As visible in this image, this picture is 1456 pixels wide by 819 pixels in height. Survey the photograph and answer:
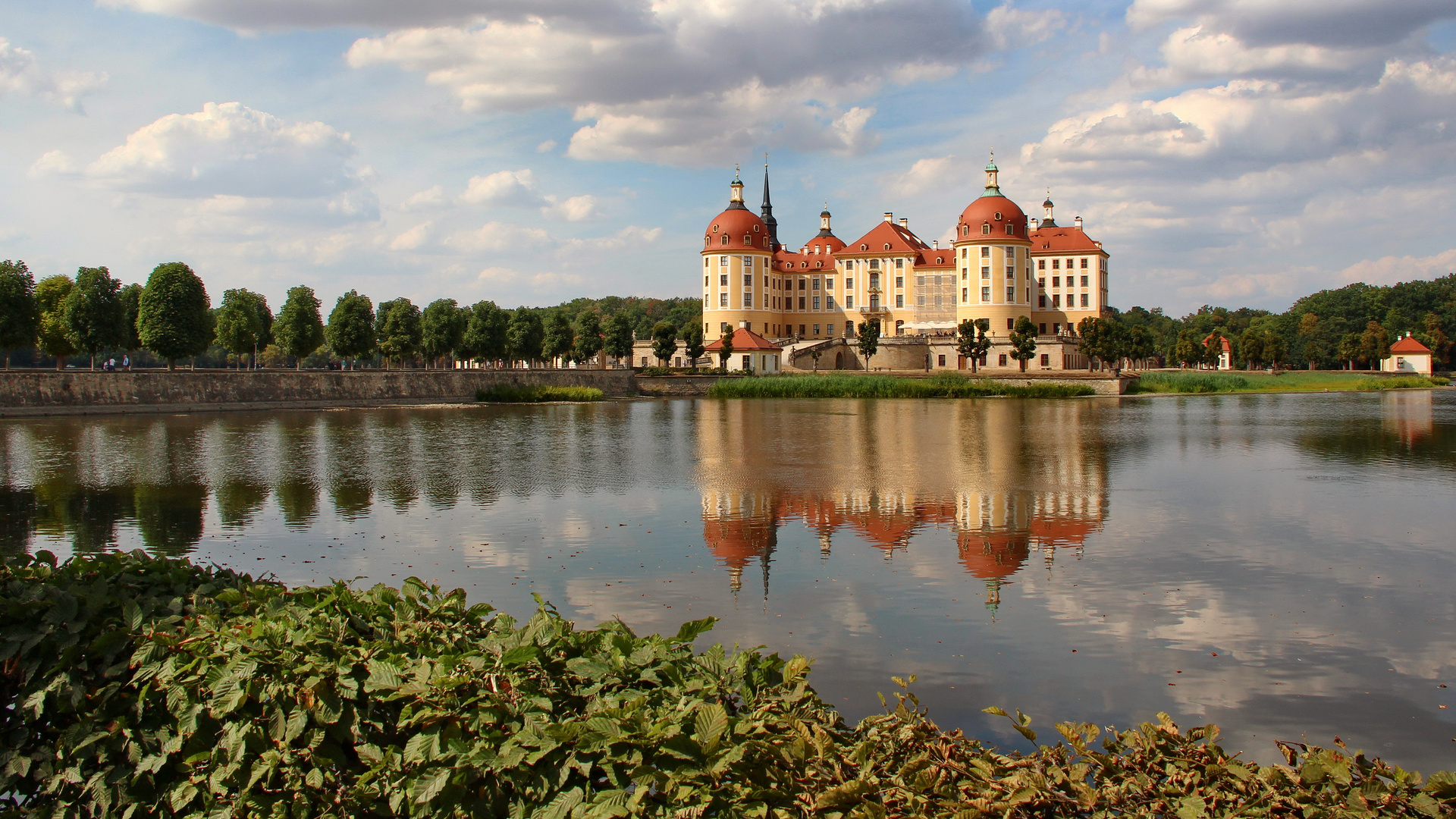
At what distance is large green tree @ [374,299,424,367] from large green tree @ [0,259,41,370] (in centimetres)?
1906

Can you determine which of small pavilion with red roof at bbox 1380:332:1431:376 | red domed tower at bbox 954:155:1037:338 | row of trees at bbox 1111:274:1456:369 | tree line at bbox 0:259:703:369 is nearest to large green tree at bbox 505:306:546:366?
tree line at bbox 0:259:703:369

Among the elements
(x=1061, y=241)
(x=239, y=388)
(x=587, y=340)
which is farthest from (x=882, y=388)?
(x=1061, y=241)

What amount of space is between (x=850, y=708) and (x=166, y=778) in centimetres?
336

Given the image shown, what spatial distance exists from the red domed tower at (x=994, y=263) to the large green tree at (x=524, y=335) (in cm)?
3371

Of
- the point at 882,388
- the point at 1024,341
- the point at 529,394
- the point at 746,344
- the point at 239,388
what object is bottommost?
the point at 882,388

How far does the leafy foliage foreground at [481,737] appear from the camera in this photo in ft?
9.46

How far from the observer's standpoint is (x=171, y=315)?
47.3 metres

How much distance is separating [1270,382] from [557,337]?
168ft

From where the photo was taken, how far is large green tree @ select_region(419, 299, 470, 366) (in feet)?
203

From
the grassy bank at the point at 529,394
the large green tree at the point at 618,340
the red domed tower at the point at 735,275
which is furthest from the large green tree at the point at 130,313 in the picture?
the red domed tower at the point at 735,275

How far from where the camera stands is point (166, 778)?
346 cm

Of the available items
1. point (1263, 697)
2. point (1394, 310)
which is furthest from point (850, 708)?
point (1394, 310)

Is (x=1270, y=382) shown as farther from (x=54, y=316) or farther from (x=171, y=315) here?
(x=54, y=316)

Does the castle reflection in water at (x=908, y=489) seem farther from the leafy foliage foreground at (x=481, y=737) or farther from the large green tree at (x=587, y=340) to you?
the large green tree at (x=587, y=340)
